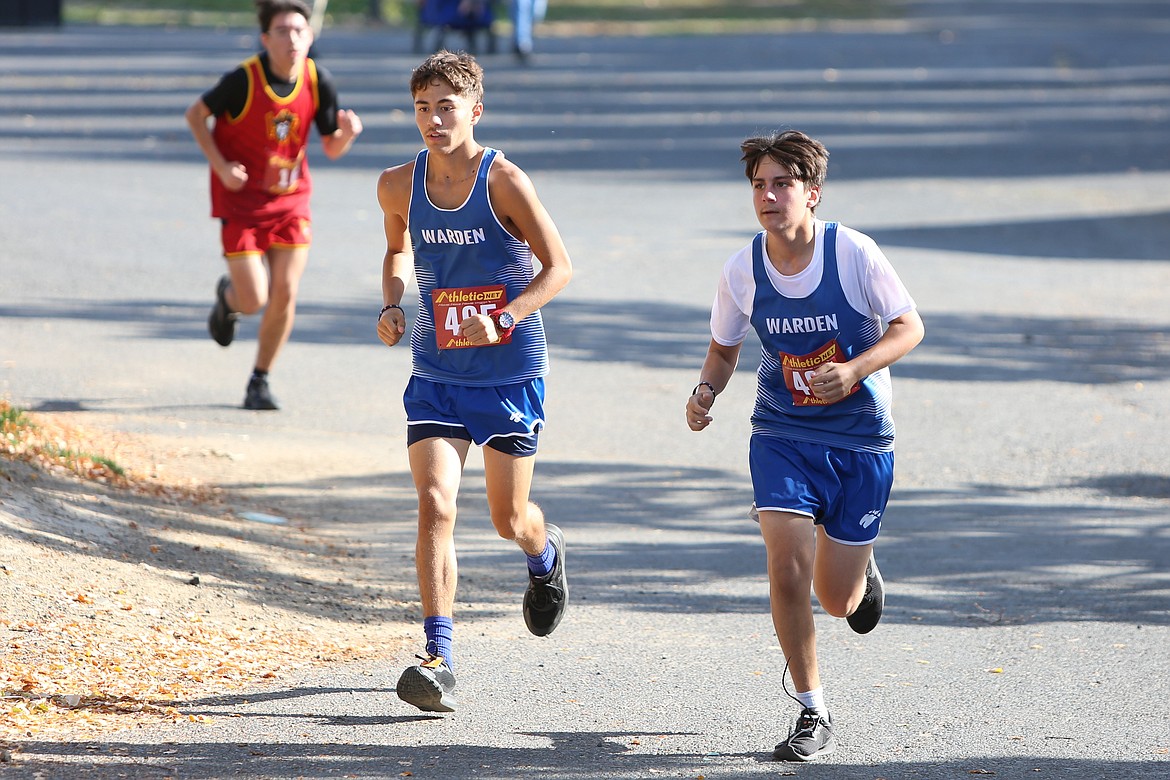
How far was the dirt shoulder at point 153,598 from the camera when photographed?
16.4 feet

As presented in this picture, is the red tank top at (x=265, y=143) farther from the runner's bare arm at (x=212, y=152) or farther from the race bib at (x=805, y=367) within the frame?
the race bib at (x=805, y=367)

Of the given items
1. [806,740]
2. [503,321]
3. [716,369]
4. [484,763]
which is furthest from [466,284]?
[806,740]

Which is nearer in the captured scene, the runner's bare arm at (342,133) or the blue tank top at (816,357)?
the blue tank top at (816,357)

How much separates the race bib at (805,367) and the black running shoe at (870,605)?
0.77m

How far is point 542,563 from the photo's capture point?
5629mm

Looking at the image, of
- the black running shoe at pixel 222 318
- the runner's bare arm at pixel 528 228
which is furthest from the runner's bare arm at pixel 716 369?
the black running shoe at pixel 222 318

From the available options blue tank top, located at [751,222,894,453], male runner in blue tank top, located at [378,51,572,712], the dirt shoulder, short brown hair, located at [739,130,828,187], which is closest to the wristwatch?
male runner in blue tank top, located at [378,51,572,712]

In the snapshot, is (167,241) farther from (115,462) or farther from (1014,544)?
(1014,544)

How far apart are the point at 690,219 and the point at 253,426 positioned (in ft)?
26.2

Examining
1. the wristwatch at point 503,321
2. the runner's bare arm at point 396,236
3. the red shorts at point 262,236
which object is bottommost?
the red shorts at point 262,236

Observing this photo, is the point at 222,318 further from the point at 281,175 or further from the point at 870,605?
the point at 870,605

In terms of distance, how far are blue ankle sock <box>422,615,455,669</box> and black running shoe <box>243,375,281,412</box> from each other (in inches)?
173

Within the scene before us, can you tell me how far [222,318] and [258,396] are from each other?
553 mm

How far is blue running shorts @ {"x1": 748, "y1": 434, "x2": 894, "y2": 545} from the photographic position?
478 cm
